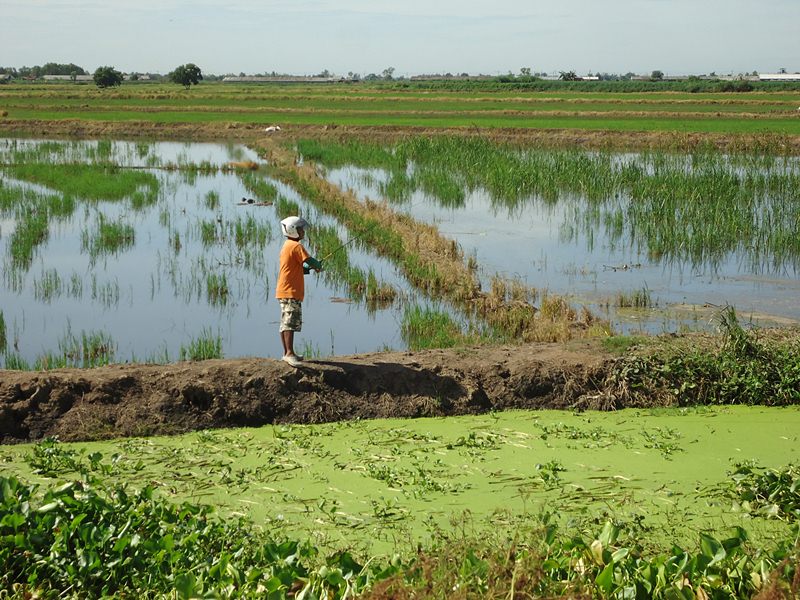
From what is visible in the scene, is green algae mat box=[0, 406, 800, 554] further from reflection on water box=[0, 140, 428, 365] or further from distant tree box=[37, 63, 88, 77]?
distant tree box=[37, 63, 88, 77]

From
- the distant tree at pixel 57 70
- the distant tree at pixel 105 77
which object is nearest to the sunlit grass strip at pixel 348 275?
the distant tree at pixel 105 77

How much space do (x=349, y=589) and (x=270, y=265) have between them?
348 inches

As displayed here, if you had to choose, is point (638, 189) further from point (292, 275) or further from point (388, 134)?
point (388, 134)

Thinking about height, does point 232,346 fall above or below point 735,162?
below

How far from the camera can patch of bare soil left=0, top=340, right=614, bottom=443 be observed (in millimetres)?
5977

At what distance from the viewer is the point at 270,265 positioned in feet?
38.4

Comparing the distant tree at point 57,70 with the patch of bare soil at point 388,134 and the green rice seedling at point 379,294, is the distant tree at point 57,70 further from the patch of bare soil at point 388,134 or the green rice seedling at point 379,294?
the green rice seedling at point 379,294

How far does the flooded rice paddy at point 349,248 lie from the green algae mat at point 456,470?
2.35 metres

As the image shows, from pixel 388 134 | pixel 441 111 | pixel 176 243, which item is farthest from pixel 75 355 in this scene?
pixel 441 111

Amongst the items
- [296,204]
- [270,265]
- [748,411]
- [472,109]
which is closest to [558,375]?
[748,411]

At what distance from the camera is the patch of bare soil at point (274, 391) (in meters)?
5.98

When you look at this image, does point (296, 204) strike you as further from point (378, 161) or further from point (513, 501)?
point (513, 501)

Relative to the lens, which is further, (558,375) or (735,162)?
(735,162)

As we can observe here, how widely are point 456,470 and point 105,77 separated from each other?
63799mm
